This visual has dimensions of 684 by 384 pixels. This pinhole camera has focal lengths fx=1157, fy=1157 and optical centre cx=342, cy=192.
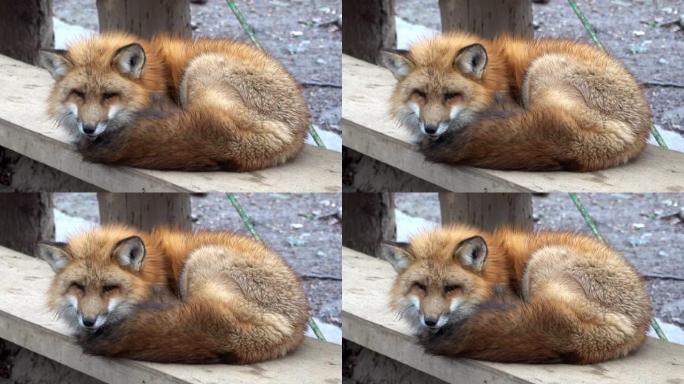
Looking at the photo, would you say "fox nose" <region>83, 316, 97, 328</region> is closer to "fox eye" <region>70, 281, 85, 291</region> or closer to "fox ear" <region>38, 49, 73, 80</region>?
"fox eye" <region>70, 281, 85, 291</region>

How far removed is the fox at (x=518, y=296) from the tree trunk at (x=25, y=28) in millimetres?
1846

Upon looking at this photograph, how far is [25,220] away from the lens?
5355 millimetres

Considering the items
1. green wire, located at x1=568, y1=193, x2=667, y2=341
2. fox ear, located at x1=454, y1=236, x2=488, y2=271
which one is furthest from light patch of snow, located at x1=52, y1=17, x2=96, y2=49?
green wire, located at x1=568, y1=193, x2=667, y2=341

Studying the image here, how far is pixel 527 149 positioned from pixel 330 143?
3.25ft

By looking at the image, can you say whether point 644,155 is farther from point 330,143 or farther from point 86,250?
point 86,250

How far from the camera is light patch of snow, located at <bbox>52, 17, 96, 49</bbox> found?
194 inches

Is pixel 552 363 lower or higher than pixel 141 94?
lower

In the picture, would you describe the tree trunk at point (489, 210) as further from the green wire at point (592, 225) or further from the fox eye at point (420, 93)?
the fox eye at point (420, 93)

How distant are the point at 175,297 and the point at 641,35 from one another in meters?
2.32

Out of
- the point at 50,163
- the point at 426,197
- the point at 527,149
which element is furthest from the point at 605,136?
the point at 50,163

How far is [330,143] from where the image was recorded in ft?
16.4

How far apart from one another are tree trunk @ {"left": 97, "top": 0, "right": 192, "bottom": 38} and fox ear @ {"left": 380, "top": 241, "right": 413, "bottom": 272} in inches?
52.0

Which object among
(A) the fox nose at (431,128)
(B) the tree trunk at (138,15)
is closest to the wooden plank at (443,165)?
(A) the fox nose at (431,128)

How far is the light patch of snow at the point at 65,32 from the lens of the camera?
4.92m
